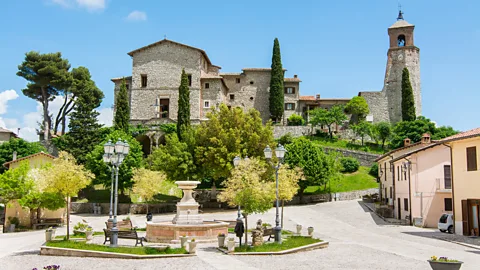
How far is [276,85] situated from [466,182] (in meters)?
49.0

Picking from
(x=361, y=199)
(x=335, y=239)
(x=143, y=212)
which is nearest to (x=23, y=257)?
(x=335, y=239)

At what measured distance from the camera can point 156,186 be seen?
43031 millimetres

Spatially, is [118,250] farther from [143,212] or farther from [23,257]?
[143,212]

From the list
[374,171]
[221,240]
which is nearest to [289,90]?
[374,171]

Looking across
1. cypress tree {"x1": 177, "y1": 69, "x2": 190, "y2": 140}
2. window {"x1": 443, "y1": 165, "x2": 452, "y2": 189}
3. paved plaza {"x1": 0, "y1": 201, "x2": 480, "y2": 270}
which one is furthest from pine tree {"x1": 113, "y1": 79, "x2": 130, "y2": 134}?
window {"x1": 443, "y1": 165, "x2": 452, "y2": 189}

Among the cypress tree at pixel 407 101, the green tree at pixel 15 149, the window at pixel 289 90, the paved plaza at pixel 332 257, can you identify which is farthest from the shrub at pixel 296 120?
the paved plaza at pixel 332 257

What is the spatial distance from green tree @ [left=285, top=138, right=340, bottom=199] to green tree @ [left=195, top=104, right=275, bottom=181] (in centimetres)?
535

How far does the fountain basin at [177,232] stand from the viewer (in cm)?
2200

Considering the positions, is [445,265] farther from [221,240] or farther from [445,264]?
[221,240]

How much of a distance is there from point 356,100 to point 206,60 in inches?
1004

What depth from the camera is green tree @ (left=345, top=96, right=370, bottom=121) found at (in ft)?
255

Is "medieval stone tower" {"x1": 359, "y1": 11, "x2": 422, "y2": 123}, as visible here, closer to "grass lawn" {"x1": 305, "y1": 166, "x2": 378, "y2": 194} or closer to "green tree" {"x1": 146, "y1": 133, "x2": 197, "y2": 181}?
"grass lawn" {"x1": 305, "y1": 166, "x2": 378, "y2": 194}

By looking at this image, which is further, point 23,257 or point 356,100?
point 356,100

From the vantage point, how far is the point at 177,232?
2209 cm
